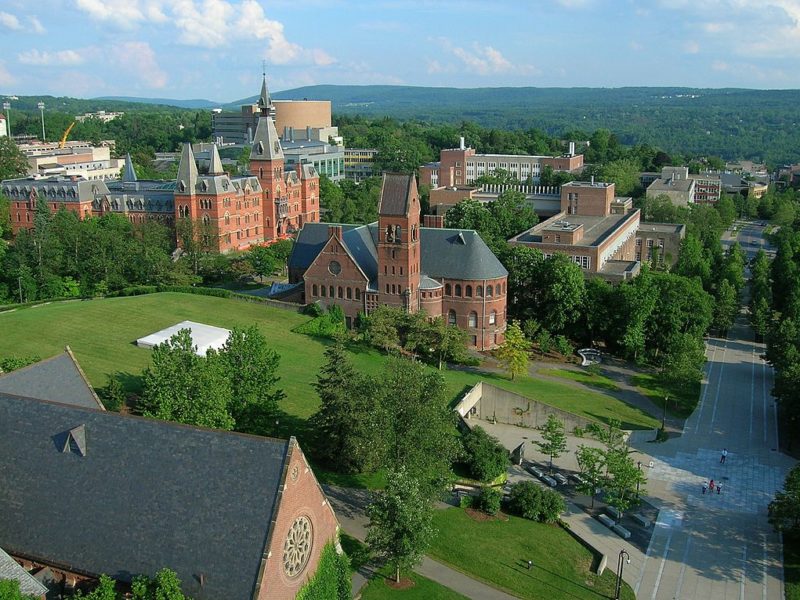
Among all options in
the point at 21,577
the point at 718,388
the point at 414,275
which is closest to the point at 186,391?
the point at 21,577

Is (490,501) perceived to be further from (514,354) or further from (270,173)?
(270,173)

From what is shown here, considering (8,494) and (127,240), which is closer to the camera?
(8,494)

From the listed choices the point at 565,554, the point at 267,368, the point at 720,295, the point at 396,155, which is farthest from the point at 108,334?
the point at 396,155

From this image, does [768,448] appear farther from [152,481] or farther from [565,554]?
[152,481]

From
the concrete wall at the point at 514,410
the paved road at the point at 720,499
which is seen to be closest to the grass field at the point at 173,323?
the concrete wall at the point at 514,410

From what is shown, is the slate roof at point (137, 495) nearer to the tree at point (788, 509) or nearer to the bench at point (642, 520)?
the bench at point (642, 520)

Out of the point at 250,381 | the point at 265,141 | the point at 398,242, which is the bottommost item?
the point at 250,381
